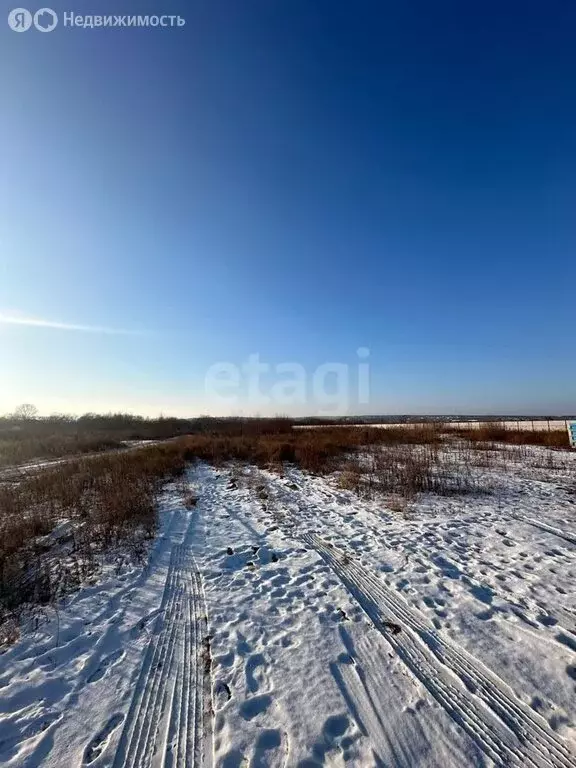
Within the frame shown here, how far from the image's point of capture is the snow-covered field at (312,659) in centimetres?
272

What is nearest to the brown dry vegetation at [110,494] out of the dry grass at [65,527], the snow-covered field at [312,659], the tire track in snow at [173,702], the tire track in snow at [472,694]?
the dry grass at [65,527]

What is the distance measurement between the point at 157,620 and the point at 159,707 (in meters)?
1.47

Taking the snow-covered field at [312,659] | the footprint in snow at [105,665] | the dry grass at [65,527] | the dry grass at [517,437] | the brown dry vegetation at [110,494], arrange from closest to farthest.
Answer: the snow-covered field at [312,659]
the footprint in snow at [105,665]
the dry grass at [65,527]
the brown dry vegetation at [110,494]
the dry grass at [517,437]

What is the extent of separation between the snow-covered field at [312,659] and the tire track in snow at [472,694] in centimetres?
1

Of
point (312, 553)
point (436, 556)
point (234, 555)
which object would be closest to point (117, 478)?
point (234, 555)

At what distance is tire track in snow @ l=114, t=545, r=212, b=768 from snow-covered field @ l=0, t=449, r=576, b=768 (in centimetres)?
1

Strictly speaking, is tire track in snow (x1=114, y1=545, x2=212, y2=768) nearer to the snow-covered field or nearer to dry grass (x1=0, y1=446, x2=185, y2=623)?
the snow-covered field

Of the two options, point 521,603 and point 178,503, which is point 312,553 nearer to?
point 521,603

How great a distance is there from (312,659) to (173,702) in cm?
137

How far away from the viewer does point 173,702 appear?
315 centimetres

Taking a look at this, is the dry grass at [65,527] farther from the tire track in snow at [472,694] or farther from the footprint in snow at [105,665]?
the tire track in snow at [472,694]

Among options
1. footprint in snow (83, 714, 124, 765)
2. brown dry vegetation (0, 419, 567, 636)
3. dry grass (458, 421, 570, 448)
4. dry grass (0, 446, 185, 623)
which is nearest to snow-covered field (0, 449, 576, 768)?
footprint in snow (83, 714, 124, 765)

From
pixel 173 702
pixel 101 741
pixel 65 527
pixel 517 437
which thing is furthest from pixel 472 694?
pixel 517 437

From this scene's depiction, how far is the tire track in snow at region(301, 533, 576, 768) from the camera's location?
2609 millimetres
